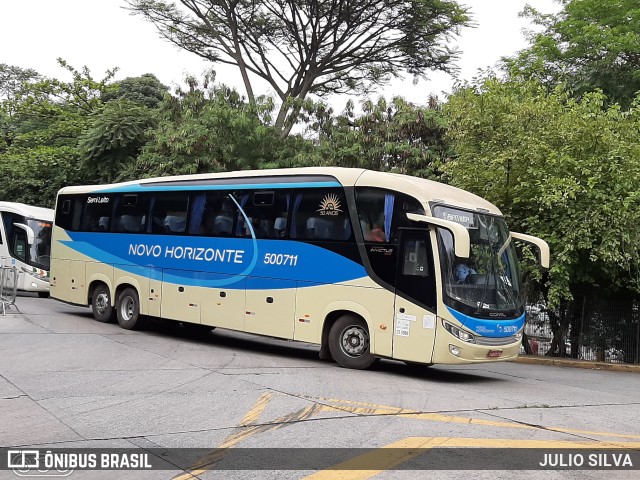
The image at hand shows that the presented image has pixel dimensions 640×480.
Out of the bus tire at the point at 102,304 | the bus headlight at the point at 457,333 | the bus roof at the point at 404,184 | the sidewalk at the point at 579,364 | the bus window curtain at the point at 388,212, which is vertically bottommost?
the sidewalk at the point at 579,364

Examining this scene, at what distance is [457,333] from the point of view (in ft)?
37.8

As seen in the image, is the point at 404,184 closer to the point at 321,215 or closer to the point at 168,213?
the point at 321,215

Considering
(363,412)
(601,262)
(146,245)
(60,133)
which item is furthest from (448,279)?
(60,133)

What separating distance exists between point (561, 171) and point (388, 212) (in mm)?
6252

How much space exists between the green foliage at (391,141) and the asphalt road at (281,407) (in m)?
11.2

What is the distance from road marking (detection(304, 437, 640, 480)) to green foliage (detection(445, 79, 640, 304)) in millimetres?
9317

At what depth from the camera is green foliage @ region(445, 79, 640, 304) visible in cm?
1600

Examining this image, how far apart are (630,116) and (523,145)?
2977 millimetres

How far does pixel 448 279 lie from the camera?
1162cm

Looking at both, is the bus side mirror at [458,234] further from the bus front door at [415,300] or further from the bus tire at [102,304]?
the bus tire at [102,304]

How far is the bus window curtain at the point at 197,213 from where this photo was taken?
51.5 ft

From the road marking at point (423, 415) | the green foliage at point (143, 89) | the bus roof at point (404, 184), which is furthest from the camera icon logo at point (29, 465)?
the green foliage at point (143, 89)

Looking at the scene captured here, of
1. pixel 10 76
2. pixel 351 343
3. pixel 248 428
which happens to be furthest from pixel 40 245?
pixel 10 76

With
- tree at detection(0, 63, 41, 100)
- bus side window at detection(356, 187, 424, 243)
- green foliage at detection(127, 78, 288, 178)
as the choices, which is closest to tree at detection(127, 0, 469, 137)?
green foliage at detection(127, 78, 288, 178)
